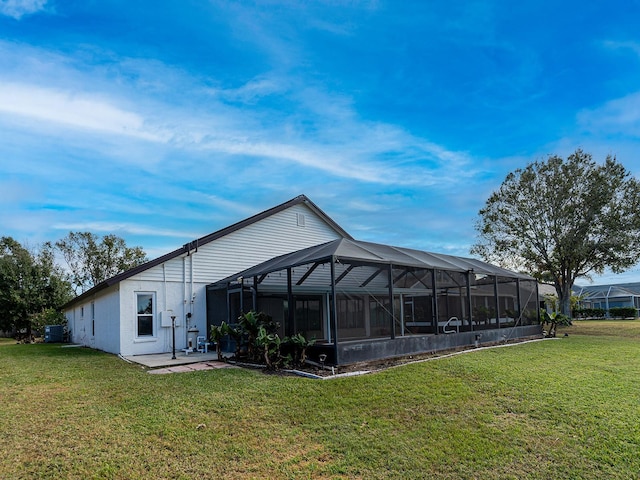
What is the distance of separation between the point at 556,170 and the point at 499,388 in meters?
18.5

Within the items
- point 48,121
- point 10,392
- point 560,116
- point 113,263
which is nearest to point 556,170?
point 560,116

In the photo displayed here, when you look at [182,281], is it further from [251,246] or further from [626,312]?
[626,312]

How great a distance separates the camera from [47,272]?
79.8 feet

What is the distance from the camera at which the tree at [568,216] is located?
65.9ft

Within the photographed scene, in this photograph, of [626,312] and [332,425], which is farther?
[626,312]

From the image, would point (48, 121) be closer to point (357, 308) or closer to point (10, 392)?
point (10, 392)

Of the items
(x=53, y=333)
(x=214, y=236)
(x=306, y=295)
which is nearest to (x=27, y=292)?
(x=53, y=333)

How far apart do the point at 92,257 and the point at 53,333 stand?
1290cm

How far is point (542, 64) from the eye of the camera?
34.9 feet

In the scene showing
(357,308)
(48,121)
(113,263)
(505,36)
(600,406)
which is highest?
(505,36)

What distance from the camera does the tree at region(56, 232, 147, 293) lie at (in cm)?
3134

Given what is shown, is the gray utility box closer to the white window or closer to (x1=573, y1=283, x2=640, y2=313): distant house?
the white window

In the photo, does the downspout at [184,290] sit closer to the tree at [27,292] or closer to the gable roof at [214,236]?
the gable roof at [214,236]

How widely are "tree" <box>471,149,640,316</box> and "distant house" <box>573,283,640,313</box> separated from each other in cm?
1749
